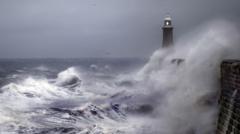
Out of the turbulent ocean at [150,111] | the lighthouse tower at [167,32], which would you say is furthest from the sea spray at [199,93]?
the lighthouse tower at [167,32]

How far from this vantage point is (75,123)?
1287 centimetres

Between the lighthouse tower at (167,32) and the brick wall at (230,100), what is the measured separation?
2837cm

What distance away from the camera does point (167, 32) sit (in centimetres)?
3631

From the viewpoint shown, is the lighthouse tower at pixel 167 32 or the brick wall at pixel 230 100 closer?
the brick wall at pixel 230 100

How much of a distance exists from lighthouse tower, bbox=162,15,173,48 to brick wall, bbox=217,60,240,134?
28.4m

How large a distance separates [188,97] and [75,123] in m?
4.77

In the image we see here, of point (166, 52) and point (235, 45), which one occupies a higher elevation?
point (166, 52)

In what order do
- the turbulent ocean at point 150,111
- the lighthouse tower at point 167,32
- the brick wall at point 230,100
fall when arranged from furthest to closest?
the lighthouse tower at point 167,32 → the turbulent ocean at point 150,111 → the brick wall at point 230,100

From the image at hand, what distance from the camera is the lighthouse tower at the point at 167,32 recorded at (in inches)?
1416

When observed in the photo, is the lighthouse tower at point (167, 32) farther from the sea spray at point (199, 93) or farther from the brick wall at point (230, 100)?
the brick wall at point (230, 100)

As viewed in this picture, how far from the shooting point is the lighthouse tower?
3597 cm

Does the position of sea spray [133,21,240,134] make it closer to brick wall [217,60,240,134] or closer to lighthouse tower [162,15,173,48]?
brick wall [217,60,240,134]

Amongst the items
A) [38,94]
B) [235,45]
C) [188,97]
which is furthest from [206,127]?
[38,94]

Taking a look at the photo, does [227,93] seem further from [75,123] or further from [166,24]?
[166,24]
